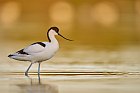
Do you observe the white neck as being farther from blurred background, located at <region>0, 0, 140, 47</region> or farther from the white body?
blurred background, located at <region>0, 0, 140, 47</region>

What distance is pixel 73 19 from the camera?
31.7 metres

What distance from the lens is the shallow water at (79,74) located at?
10312 mm

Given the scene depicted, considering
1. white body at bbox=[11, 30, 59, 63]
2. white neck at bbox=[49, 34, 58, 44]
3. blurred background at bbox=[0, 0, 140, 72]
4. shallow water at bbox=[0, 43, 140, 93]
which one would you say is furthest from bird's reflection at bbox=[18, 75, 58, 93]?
blurred background at bbox=[0, 0, 140, 72]

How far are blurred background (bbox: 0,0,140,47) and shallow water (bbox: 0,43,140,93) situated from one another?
279 inches

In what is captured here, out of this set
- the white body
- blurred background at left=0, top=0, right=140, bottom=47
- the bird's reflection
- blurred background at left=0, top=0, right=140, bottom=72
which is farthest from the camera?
blurred background at left=0, top=0, right=140, bottom=47

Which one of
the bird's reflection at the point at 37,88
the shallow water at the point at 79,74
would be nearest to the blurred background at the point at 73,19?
the shallow water at the point at 79,74

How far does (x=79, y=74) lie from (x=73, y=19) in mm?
19397

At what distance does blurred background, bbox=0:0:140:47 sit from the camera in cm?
2509

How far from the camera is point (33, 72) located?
13000mm

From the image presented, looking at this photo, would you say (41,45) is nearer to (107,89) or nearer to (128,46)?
(107,89)

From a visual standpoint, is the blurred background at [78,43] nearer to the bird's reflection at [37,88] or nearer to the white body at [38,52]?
the bird's reflection at [37,88]

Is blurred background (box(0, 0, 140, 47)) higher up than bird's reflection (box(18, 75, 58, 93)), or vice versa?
blurred background (box(0, 0, 140, 47))

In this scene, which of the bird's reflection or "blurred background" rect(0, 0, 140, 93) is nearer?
the bird's reflection

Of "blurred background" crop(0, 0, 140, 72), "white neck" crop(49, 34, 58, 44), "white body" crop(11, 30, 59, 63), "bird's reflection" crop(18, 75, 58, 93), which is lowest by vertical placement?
"bird's reflection" crop(18, 75, 58, 93)
